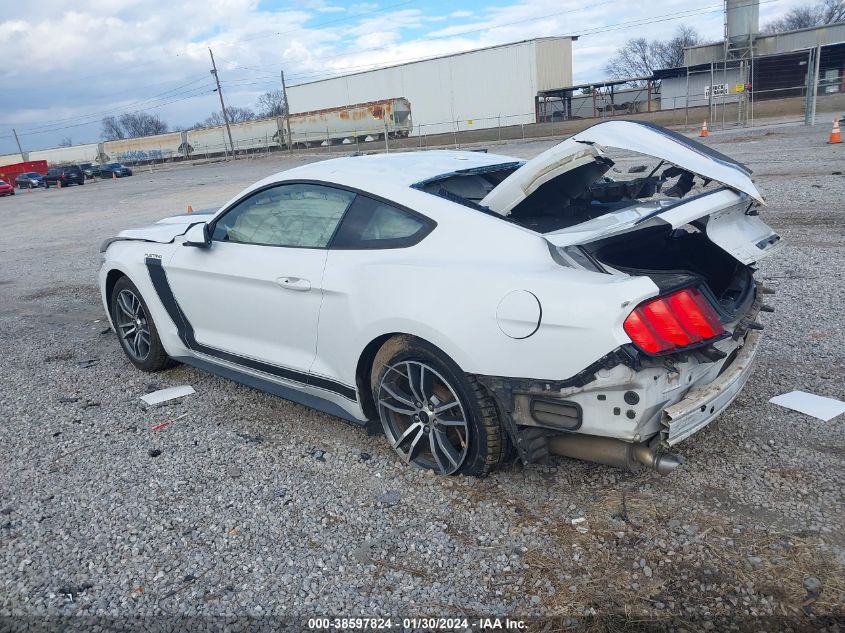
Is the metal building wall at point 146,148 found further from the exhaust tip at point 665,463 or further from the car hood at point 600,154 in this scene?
the exhaust tip at point 665,463

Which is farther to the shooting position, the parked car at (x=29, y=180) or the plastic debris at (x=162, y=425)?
the parked car at (x=29, y=180)

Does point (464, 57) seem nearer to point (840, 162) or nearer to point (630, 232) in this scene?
point (840, 162)

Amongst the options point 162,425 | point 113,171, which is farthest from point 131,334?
point 113,171

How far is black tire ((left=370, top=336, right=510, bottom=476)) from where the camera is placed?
3109mm

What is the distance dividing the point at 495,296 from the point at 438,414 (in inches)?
28.5

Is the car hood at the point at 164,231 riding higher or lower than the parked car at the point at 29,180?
higher

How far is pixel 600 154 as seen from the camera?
315cm

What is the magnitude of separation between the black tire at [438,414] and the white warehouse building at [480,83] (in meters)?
41.0

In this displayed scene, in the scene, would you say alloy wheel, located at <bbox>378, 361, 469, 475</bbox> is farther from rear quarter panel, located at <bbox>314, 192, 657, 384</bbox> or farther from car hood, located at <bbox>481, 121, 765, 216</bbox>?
car hood, located at <bbox>481, 121, 765, 216</bbox>

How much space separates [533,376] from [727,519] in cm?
106

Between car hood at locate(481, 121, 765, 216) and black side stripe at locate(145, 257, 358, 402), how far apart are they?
1.30 metres

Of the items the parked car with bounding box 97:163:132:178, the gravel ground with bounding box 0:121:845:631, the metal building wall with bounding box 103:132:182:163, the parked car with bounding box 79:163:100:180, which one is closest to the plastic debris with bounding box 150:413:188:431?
the gravel ground with bounding box 0:121:845:631

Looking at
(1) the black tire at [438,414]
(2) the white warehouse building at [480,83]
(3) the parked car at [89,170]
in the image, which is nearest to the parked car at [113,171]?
(3) the parked car at [89,170]

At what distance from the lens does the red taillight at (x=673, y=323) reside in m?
2.68
